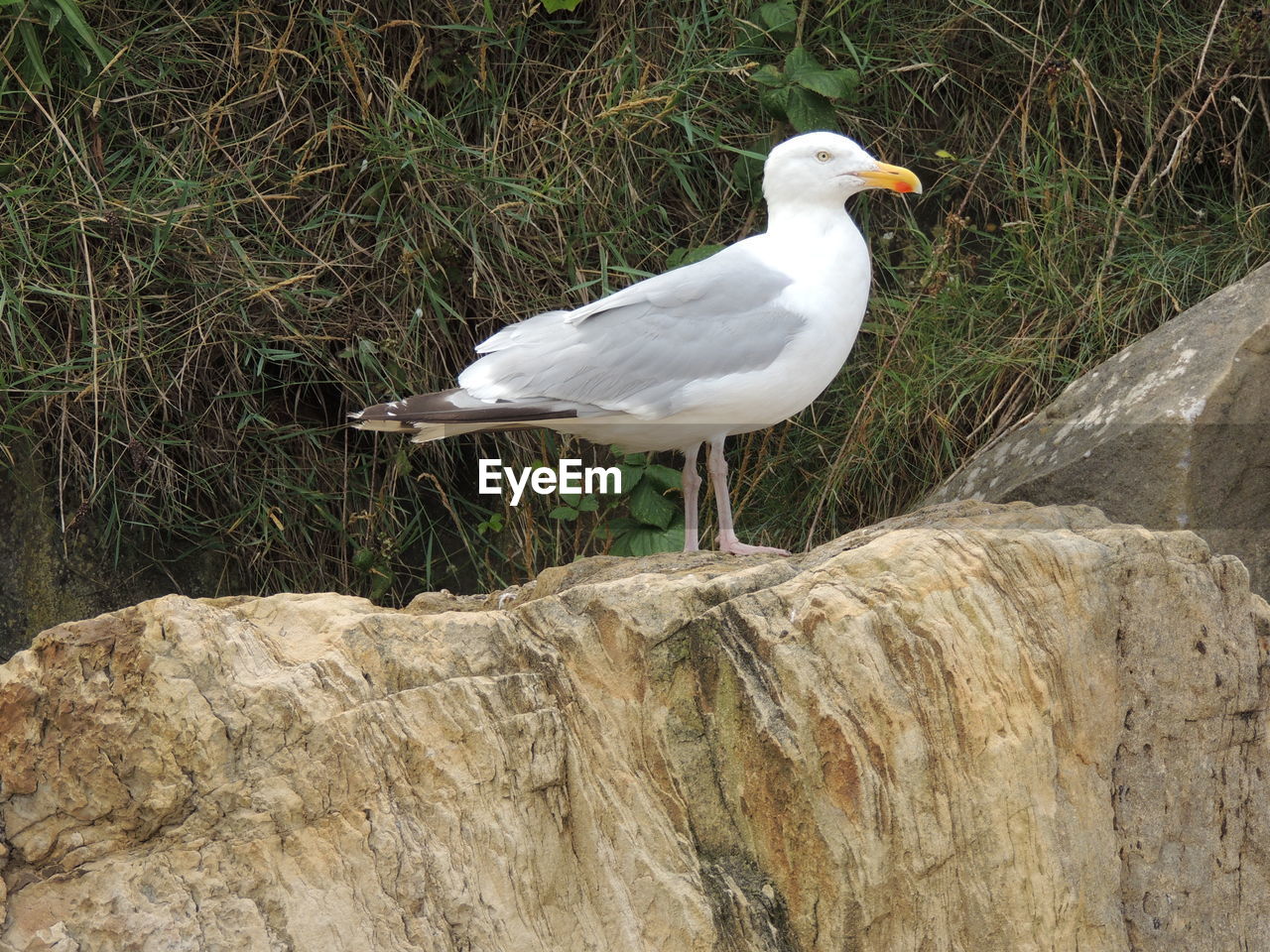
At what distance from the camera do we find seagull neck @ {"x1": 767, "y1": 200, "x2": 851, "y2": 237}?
12.4ft

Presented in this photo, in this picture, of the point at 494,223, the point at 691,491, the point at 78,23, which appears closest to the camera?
the point at 691,491

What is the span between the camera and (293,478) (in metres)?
4.66

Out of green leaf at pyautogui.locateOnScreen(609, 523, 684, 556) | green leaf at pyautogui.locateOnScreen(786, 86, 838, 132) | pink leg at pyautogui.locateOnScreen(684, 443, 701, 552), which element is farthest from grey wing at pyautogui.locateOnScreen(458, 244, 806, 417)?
green leaf at pyautogui.locateOnScreen(786, 86, 838, 132)

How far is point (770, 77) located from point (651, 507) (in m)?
1.42

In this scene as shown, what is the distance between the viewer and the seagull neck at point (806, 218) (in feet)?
12.4

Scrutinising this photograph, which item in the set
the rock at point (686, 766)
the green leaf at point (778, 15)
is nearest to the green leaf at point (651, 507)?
the green leaf at point (778, 15)

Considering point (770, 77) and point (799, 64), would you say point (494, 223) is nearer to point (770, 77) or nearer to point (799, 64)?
point (770, 77)

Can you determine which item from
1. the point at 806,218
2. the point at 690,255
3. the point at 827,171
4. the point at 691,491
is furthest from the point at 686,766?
the point at 690,255

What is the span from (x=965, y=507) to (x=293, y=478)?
7.74 ft

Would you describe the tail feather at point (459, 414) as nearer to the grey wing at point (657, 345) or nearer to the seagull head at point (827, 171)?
the grey wing at point (657, 345)

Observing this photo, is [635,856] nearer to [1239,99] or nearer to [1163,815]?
[1163,815]

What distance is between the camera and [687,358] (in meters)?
3.53

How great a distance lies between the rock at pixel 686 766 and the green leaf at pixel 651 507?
1.71 metres

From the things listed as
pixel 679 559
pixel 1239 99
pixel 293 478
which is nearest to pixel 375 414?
pixel 679 559
